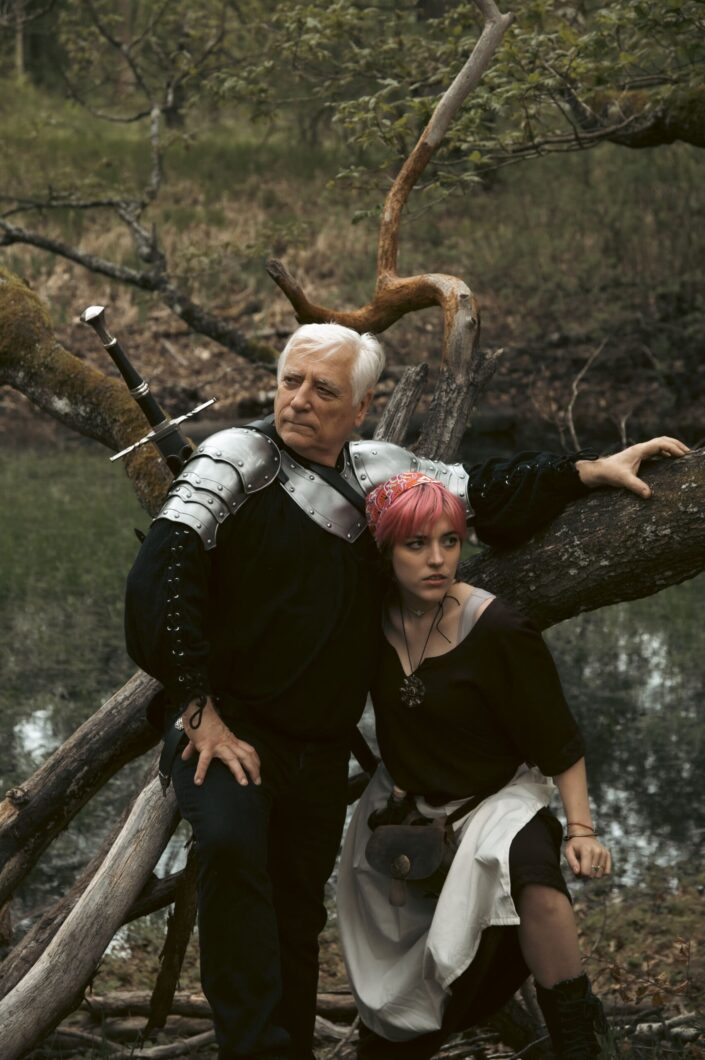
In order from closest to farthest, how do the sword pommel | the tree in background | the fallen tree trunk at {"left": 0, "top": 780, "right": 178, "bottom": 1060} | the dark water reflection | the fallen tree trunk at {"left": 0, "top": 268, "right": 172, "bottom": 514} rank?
the fallen tree trunk at {"left": 0, "top": 780, "right": 178, "bottom": 1060} → the sword pommel → the fallen tree trunk at {"left": 0, "top": 268, "right": 172, "bottom": 514} → the tree in background → the dark water reflection

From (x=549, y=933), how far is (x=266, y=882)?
60 centimetres

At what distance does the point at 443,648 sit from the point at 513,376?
13061 mm

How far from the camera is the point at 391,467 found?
3.17 m

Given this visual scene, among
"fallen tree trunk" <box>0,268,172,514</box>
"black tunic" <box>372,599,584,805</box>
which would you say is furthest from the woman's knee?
"fallen tree trunk" <box>0,268,172,514</box>

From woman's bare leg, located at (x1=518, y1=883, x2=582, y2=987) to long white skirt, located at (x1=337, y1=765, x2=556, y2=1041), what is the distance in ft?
0.15

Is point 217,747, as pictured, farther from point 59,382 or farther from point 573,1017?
point 59,382

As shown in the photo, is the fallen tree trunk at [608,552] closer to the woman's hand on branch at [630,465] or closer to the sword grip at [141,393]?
the woman's hand on branch at [630,465]

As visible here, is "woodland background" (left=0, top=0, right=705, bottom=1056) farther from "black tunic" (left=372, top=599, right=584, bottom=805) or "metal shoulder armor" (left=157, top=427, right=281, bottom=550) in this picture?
"metal shoulder armor" (left=157, top=427, right=281, bottom=550)

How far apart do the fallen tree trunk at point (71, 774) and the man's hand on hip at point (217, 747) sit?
2.81ft

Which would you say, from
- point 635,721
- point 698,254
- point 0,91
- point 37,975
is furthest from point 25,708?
point 0,91

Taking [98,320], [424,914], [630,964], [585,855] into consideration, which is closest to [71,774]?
[424,914]

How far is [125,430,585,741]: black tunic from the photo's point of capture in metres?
2.75

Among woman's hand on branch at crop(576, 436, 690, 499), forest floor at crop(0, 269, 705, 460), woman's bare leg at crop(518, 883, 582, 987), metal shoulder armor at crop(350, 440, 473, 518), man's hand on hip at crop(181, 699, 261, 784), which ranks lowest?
forest floor at crop(0, 269, 705, 460)

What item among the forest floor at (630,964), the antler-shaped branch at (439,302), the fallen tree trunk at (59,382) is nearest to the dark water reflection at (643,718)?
the forest floor at (630,964)
